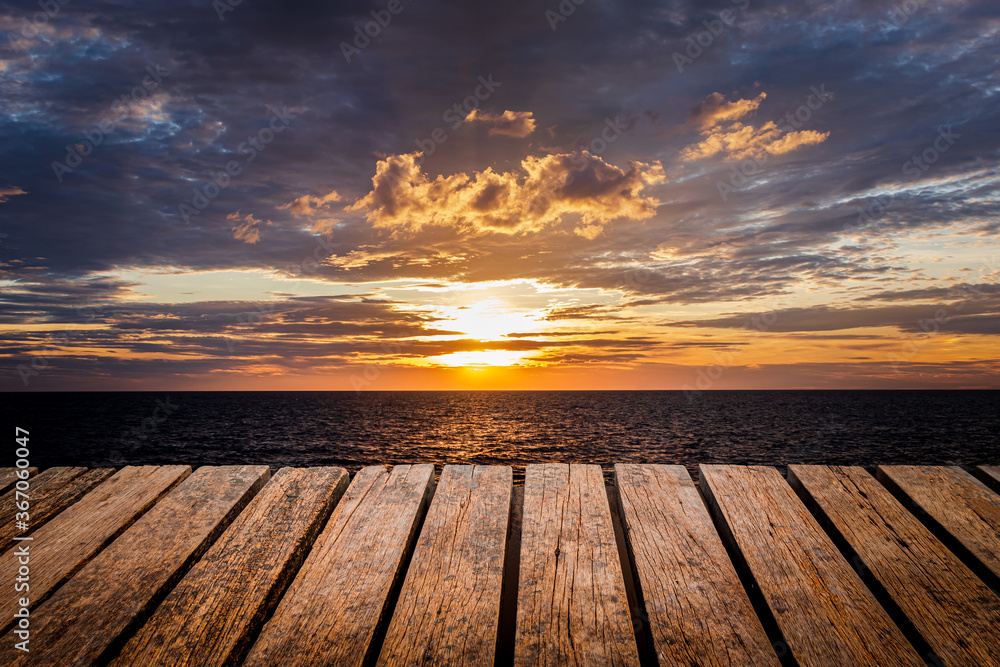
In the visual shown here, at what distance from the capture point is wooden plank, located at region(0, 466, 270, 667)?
1.89 metres

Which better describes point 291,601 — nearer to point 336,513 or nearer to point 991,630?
point 336,513

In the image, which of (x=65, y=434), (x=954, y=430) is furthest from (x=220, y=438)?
(x=954, y=430)

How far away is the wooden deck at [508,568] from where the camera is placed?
6.12ft

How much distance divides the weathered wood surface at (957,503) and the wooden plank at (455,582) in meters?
2.16

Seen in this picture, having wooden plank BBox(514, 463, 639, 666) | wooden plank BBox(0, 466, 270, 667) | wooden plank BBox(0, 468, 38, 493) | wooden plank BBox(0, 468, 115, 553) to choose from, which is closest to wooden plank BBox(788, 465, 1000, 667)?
wooden plank BBox(514, 463, 639, 666)

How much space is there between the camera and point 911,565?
2.32 metres

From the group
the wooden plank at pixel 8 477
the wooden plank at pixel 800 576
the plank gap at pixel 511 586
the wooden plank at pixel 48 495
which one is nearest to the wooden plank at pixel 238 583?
the plank gap at pixel 511 586

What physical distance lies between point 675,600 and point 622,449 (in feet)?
150

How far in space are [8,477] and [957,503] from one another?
5.61 metres

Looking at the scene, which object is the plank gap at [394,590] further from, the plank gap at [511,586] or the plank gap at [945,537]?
the plank gap at [945,537]

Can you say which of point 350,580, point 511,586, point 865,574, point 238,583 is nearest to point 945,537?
point 865,574

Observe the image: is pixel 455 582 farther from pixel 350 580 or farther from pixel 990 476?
pixel 990 476

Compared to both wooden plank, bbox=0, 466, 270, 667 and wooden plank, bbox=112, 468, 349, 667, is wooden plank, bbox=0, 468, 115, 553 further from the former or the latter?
wooden plank, bbox=112, 468, 349, 667

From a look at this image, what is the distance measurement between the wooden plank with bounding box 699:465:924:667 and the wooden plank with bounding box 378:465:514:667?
1.09 meters
